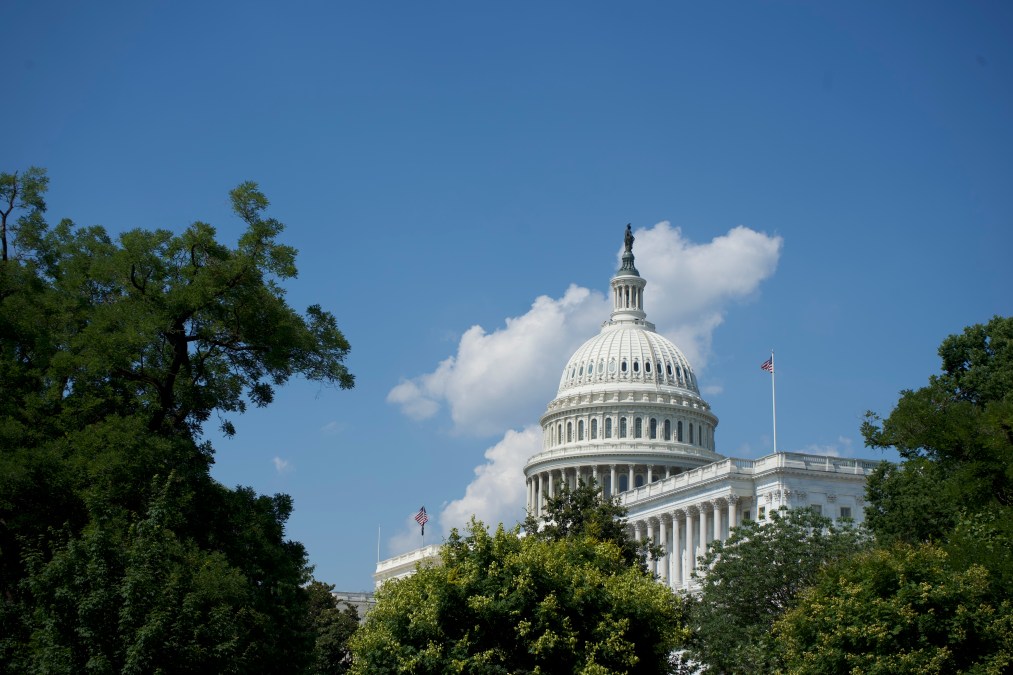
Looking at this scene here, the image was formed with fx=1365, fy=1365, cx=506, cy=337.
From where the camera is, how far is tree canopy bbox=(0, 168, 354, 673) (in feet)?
124

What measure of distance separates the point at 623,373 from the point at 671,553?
5104cm

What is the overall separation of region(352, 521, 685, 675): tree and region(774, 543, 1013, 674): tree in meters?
5.39

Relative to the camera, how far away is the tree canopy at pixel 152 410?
3788 centimetres

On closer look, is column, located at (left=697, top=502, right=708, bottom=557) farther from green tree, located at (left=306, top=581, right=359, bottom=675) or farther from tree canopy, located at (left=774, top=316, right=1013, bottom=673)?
tree canopy, located at (left=774, top=316, right=1013, bottom=673)

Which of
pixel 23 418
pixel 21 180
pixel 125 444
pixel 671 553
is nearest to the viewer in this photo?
pixel 125 444

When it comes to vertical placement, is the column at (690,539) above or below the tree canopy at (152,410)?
above

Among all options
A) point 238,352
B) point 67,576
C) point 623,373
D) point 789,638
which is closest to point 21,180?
point 238,352

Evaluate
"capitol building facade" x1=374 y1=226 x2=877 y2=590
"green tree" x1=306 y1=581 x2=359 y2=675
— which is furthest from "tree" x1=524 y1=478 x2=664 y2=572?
"capitol building facade" x1=374 y1=226 x2=877 y2=590

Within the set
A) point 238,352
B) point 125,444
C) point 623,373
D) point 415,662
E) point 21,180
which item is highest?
point 623,373

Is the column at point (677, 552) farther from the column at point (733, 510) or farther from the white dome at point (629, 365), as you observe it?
the white dome at point (629, 365)

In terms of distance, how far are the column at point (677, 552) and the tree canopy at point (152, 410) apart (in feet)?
258

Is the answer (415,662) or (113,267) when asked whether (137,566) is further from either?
(113,267)

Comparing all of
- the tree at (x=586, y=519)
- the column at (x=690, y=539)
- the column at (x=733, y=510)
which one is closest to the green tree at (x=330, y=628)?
the tree at (x=586, y=519)

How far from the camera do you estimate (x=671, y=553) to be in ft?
408
